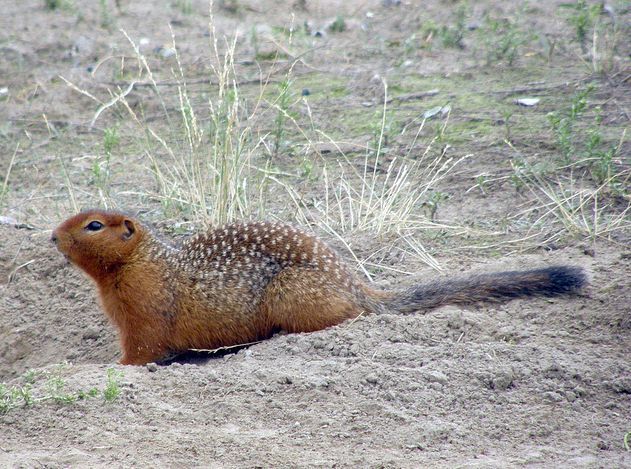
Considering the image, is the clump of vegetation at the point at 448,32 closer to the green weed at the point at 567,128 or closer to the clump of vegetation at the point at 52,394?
the green weed at the point at 567,128

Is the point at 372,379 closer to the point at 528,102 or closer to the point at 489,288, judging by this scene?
the point at 489,288

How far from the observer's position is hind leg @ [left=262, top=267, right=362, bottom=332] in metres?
5.15

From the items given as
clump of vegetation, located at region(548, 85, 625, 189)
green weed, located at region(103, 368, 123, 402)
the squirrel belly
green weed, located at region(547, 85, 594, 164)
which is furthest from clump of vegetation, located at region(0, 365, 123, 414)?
green weed, located at region(547, 85, 594, 164)

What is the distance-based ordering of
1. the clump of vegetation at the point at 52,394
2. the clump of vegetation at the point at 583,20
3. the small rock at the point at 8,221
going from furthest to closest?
the clump of vegetation at the point at 583,20
the small rock at the point at 8,221
the clump of vegetation at the point at 52,394

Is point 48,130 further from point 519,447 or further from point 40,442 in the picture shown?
point 519,447

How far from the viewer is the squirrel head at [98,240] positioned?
5418 millimetres

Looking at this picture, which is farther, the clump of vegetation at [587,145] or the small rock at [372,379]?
the clump of vegetation at [587,145]

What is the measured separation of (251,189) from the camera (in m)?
7.06

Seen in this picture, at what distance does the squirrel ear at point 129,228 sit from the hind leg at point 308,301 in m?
0.95

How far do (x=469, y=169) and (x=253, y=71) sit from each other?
120 inches

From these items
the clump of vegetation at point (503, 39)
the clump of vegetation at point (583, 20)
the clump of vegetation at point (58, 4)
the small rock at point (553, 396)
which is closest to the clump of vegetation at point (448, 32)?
the clump of vegetation at point (503, 39)

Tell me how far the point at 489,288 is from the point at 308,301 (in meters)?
1.04

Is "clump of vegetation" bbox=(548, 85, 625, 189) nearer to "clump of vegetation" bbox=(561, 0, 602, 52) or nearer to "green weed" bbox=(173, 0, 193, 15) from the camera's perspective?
"clump of vegetation" bbox=(561, 0, 602, 52)

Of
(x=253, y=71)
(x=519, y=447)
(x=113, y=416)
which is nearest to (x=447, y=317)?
(x=519, y=447)
